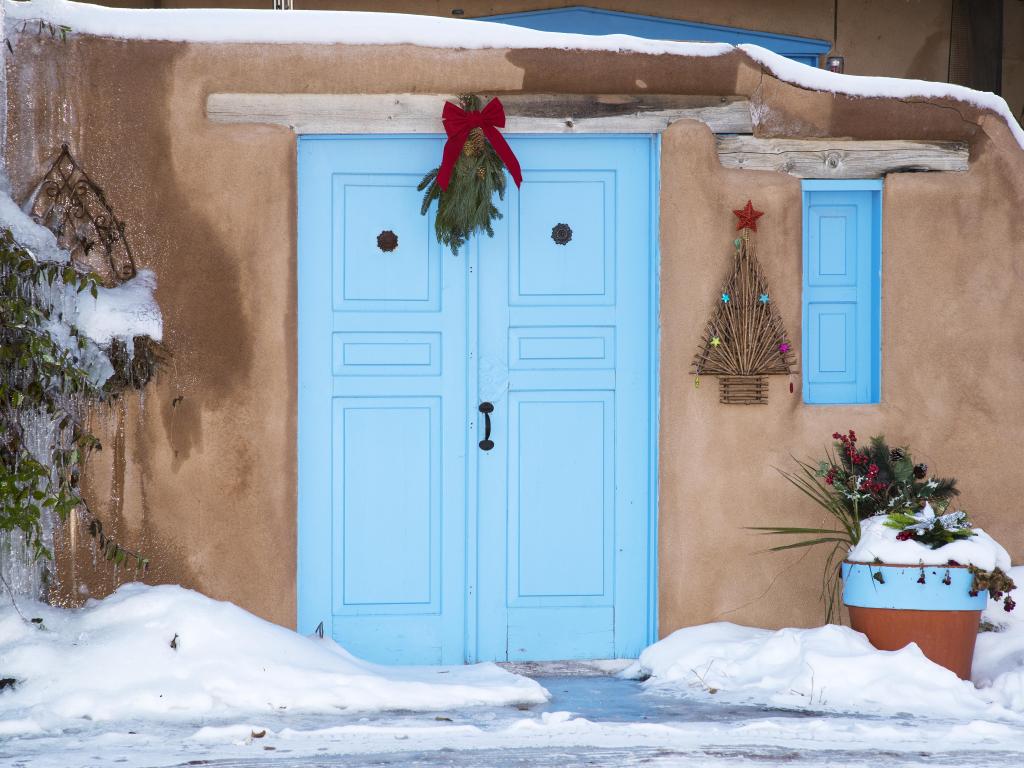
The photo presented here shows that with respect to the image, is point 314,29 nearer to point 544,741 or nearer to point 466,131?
point 466,131

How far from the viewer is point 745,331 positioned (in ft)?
18.0

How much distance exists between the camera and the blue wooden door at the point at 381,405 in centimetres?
551

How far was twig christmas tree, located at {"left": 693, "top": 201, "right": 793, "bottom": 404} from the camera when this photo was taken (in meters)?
5.48

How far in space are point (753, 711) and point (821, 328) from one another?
1.92 m

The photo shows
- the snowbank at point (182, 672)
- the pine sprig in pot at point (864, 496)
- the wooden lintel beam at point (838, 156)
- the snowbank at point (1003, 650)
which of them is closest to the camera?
the snowbank at point (182, 672)

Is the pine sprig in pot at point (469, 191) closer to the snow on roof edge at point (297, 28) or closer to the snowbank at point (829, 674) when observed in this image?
the snow on roof edge at point (297, 28)

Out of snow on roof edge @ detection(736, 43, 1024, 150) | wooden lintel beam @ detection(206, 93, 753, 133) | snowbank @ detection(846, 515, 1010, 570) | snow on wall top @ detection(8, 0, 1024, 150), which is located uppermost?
snow on wall top @ detection(8, 0, 1024, 150)

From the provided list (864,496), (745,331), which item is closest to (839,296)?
(745,331)

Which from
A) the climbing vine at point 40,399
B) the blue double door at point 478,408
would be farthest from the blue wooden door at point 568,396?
the climbing vine at point 40,399

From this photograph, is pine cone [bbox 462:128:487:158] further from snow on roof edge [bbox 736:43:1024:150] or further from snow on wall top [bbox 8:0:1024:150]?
snow on roof edge [bbox 736:43:1024:150]

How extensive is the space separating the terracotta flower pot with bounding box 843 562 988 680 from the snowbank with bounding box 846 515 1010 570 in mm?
29

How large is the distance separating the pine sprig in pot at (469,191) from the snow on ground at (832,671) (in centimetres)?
204

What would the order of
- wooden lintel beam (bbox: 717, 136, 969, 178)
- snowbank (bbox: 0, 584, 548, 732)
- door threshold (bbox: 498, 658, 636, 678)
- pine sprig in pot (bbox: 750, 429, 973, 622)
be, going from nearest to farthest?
1. snowbank (bbox: 0, 584, 548, 732)
2. pine sprig in pot (bbox: 750, 429, 973, 622)
3. door threshold (bbox: 498, 658, 636, 678)
4. wooden lintel beam (bbox: 717, 136, 969, 178)

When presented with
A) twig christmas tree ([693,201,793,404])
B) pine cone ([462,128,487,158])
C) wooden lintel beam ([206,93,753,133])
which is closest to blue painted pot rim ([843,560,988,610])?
twig christmas tree ([693,201,793,404])
